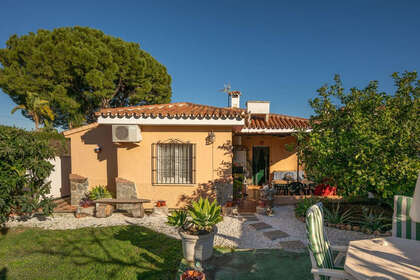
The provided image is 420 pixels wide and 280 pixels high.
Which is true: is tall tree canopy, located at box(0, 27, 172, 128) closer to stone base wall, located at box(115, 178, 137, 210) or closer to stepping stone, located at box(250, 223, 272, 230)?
stone base wall, located at box(115, 178, 137, 210)

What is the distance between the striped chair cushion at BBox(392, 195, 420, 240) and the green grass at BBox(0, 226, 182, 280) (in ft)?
14.1

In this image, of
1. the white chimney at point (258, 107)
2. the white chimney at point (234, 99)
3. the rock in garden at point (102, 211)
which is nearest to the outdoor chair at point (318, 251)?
the rock in garden at point (102, 211)

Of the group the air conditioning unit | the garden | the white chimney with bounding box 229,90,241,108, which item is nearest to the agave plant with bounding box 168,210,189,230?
the air conditioning unit

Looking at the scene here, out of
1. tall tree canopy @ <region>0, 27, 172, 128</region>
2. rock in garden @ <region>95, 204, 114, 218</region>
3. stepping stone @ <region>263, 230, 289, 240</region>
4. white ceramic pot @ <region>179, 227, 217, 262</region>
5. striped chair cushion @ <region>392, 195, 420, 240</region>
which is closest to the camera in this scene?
striped chair cushion @ <region>392, 195, 420, 240</region>

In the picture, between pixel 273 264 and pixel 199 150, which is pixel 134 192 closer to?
pixel 199 150

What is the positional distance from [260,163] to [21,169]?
38.3ft

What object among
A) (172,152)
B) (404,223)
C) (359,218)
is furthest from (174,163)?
(404,223)

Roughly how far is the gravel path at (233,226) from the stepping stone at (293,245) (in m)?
0.17

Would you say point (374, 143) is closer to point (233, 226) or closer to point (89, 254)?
point (233, 226)

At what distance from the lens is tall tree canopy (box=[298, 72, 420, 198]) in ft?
16.7

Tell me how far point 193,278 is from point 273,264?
2276 millimetres

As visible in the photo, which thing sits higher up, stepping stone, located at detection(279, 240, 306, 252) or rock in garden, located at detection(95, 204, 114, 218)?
rock in garden, located at detection(95, 204, 114, 218)

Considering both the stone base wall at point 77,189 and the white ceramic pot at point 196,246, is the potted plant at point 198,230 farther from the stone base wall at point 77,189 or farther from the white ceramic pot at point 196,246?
the stone base wall at point 77,189

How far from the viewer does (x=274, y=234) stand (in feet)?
20.1
